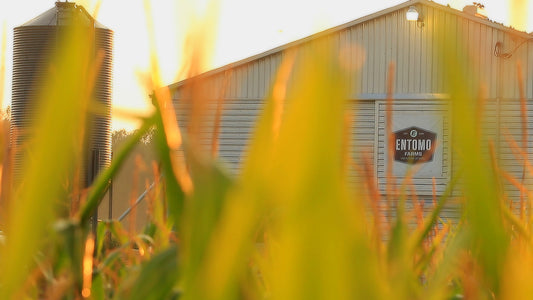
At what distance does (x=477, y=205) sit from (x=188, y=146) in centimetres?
14

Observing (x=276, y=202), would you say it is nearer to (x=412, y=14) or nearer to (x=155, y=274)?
(x=155, y=274)

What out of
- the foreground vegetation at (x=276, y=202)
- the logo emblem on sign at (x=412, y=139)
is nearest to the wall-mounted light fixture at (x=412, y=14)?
the logo emblem on sign at (x=412, y=139)

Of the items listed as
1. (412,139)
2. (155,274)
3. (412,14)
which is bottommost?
(155,274)

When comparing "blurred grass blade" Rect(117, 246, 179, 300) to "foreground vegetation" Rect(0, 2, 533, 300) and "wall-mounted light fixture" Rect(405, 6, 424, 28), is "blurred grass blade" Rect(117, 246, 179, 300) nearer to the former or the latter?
"foreground vegetation" Rect(0, 2, 533, 300)

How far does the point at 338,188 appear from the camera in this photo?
29 cm

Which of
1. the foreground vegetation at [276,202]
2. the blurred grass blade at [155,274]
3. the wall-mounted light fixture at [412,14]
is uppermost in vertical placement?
the wall-mounted light fixture at [412,14]

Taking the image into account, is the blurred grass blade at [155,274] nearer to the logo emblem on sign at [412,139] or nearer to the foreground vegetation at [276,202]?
the foreground vegetation at [276,202]

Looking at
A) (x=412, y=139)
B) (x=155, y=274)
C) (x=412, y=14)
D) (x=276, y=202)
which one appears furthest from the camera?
(x=412, y=139)

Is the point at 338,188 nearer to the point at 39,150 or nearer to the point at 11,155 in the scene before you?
the point at 39,150

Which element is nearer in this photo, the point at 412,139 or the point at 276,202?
the point at 276,202

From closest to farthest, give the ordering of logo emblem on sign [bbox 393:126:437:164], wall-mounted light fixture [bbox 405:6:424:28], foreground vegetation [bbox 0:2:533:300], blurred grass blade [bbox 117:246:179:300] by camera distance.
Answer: foreground vegetation [bbox 0:2:533:300], blurred grass blade [bbox 117:246:179:300], wall-mounted light fixture [bbox 405:6:424:28], logo emblem on sign [bbox 393:126:437:164]

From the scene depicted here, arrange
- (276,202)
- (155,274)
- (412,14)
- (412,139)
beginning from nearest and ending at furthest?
(276,202) < (155,274) < (412,14) < (412,139)

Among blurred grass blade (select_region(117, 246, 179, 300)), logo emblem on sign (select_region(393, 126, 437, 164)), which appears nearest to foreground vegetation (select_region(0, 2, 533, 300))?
blurred grass blade (select_region(117, 246, 179, 300))

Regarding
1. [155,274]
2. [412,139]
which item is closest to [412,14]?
[412,139]
